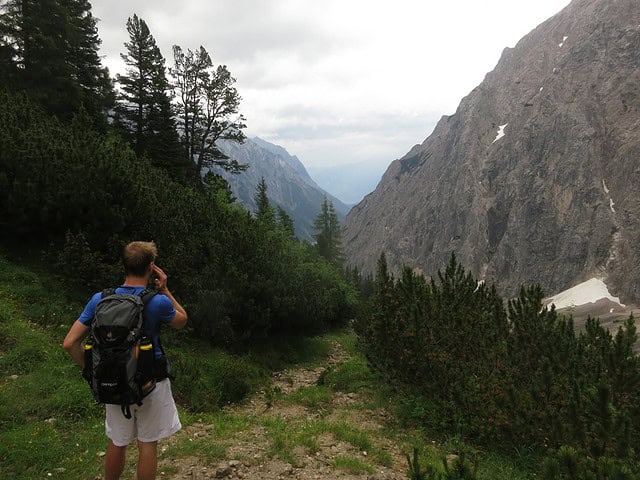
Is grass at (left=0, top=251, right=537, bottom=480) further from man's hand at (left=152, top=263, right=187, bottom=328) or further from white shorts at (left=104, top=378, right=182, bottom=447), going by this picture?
man's hand at (left=152, top=263, right=187, bottom=328)

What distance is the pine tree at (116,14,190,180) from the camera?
24703 millimetres

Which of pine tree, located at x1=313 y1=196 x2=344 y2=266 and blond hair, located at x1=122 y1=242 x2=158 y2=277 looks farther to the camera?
pine tree, located at x1=313 y1=196 x2=344 y2=266

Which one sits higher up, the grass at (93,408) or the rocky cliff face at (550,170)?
the rocky cliff face at (550,170)

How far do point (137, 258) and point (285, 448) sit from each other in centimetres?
409

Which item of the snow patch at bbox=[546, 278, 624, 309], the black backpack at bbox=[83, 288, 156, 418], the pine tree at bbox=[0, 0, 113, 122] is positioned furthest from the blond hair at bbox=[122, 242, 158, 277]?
the snow patch at bbox=[546, 278, 624, 309]

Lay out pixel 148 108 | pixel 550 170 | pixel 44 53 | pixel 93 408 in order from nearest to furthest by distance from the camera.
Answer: pixel 93 408 → pixel 44 53 → pixel 148 108 → pixel 550 170

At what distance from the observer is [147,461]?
3600 millimetres

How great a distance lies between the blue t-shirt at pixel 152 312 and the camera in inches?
140

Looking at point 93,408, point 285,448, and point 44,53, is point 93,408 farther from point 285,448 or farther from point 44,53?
point 44,53

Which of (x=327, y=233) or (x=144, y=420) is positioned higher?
(x=327, y=233)

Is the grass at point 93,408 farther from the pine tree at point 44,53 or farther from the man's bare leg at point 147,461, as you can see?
the pine tree at point 44,53

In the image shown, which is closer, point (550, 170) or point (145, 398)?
point (145, 398)

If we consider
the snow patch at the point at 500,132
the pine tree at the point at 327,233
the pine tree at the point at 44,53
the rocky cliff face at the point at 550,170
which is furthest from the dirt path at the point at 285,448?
the snow patch at the point at 500,132

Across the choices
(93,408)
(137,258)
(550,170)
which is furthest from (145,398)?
(550,170)
